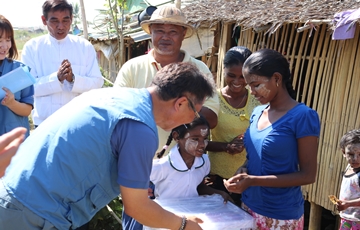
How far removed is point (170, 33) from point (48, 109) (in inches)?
50.1

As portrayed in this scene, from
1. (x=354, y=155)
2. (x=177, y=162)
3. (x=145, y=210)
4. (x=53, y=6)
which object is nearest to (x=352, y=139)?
(x=354, y=155)

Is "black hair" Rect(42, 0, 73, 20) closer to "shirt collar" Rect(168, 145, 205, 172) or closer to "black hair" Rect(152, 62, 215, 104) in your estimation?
"shirt collar" Rect(168, 145, 205, 172)

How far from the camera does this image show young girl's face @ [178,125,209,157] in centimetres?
273

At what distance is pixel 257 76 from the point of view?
7.82 ft

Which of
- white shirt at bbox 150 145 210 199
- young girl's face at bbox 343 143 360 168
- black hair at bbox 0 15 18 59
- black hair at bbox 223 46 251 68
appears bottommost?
young girl's face at bbox 343 143 360 168

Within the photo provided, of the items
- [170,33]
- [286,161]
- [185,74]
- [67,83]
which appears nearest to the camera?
[185,74]

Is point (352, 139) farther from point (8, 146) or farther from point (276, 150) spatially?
point (8, 146)

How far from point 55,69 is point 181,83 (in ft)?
6.67

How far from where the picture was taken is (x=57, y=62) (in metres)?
3.56

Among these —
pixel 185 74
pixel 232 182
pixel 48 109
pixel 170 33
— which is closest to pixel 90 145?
pixel 185 74

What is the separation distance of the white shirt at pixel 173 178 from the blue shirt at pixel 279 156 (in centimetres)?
40

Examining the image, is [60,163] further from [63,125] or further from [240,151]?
[240,151]

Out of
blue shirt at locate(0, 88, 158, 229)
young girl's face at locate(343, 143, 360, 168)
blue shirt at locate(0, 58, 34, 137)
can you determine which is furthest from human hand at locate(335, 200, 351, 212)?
blue shirt at locate(0, 58, 34, 137)

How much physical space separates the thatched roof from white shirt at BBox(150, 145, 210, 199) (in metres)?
2.61
